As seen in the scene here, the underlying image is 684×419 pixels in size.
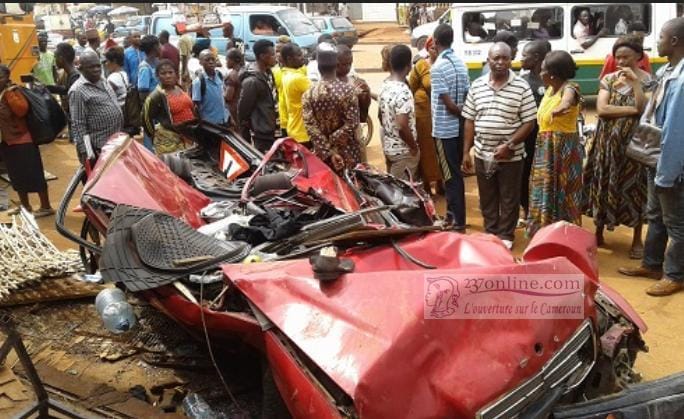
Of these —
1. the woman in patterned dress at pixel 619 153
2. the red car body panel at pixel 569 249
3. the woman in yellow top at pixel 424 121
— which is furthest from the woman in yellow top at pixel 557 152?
the red car body panel at pixel 569 249

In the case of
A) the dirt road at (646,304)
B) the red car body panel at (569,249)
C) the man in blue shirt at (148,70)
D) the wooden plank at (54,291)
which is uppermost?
the man in blue shirt at (148,70)

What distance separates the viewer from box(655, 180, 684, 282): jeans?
14.2 ft

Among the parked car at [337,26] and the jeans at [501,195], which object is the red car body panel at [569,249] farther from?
the parked car at [337,26]

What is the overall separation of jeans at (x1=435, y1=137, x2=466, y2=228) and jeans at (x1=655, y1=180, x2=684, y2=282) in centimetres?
187

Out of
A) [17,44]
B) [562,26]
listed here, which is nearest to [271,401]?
[17,44]

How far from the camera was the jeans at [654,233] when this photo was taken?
4.65 m

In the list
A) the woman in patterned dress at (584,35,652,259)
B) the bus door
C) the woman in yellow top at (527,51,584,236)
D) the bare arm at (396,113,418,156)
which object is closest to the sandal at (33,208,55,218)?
the bare arm at (396,113,418,156)

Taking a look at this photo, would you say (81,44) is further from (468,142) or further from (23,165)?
(468,142)

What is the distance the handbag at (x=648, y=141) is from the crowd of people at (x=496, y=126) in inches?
1.7

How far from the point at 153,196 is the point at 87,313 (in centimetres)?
128

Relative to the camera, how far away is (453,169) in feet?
19.4

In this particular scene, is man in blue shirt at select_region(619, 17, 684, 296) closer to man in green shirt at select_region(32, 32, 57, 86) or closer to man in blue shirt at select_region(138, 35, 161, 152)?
man in blue shirt at select_region(138, 35, 161, 152)

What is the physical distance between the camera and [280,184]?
4293 mm

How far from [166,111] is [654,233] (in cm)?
460
